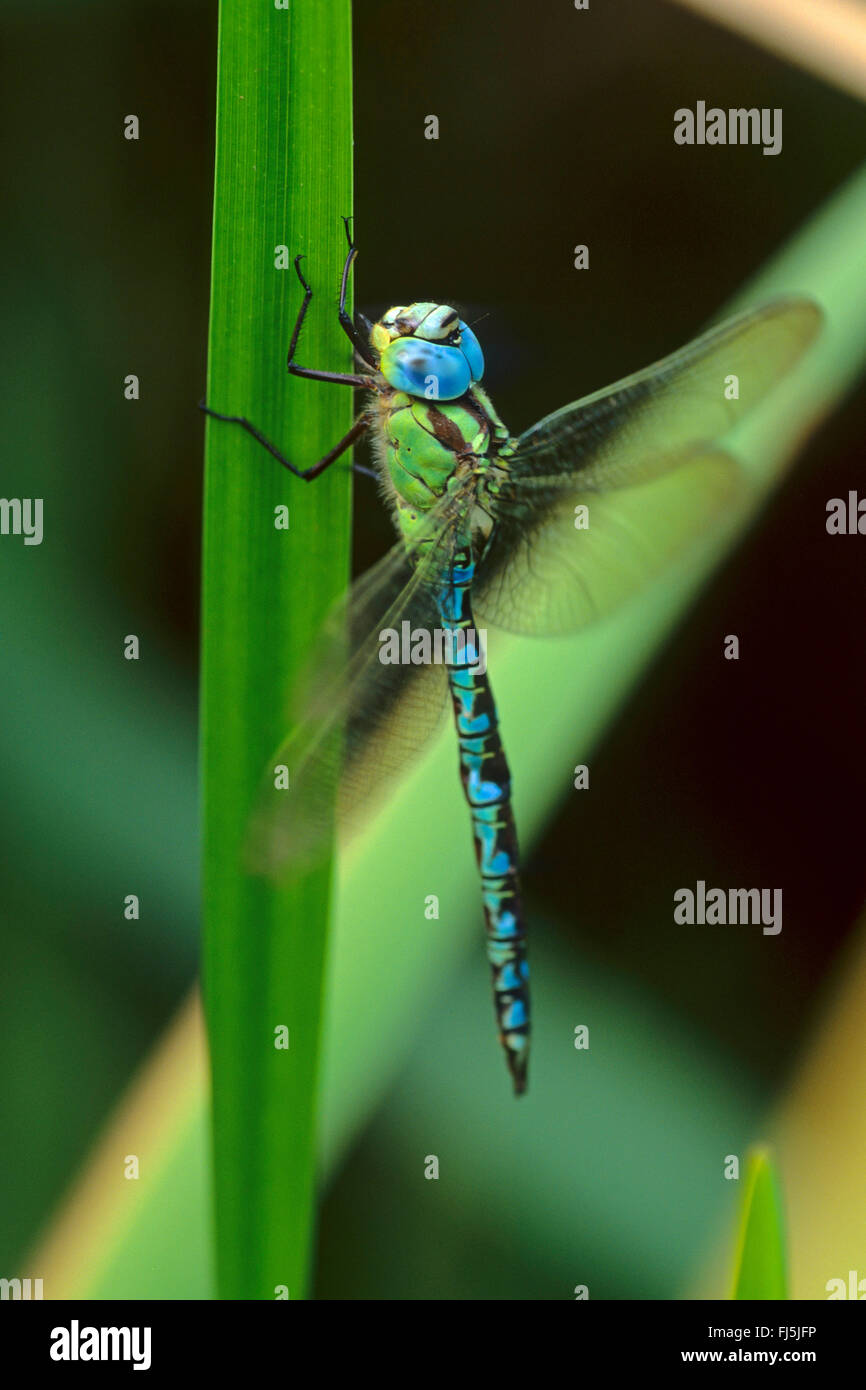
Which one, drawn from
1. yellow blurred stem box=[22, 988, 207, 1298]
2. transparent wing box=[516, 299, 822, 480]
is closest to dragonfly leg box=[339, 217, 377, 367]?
transparent wing box=[516, 299, 822, 480]

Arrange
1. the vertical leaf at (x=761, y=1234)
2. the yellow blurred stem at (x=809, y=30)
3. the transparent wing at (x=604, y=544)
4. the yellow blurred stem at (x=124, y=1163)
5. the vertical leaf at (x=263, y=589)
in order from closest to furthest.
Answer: the vertical leaf at (x=761, y=1234) → the vertical leaf at (x=263, y=589) → the yellow blurred stem at (x=124, y=1163) → the transparent wing at (x=604, y=544) → the yellow blurred stem at (x=809, y=30)

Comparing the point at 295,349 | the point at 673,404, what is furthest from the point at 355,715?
Result: the point at 673,404

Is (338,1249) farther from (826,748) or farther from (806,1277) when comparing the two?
(826,748)

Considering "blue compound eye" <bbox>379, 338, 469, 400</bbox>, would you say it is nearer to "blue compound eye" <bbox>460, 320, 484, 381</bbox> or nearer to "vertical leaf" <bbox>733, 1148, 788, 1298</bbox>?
"blue compound eye" <bbox>460, 320, 484, 381</bbox>

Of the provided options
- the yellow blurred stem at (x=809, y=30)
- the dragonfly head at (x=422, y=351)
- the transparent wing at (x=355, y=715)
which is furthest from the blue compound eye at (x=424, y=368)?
the yellow blurred stem at (x=809, y=30)

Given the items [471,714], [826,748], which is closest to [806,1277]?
[826,748]

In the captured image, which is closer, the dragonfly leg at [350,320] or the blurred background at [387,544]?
the dragonfly leg at [350,320]

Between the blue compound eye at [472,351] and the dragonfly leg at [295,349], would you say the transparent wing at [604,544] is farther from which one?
the dragonfly leg at [295,349]
